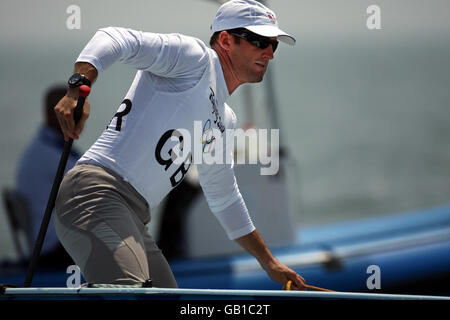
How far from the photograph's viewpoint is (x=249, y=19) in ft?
6.67

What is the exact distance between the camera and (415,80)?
31.8 metres

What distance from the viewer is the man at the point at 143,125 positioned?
175 cm

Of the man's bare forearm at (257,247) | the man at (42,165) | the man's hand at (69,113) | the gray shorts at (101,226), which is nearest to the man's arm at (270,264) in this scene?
the man's bare forearm at (257,247)

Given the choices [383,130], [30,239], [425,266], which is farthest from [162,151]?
[383,130]

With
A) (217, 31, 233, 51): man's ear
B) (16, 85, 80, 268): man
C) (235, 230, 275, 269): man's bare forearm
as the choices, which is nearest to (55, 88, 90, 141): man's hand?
(217, 31, 233, 51): man's ear

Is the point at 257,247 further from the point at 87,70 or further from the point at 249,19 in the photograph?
the point at 87,70

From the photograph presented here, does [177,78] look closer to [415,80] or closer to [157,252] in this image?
[157,252]

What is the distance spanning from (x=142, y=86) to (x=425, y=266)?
2.61m

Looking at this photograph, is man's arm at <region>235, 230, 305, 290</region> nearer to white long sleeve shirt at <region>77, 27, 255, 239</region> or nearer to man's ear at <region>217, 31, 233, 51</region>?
white long sleeve shirt at <region>77, 27, 255, 239</region>

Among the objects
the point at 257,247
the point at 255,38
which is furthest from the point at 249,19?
the point at 257,247

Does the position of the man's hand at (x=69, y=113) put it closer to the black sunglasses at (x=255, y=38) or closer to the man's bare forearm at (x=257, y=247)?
the black sunglasses at (x=255, y=38)

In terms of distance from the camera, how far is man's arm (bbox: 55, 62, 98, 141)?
1646 mm

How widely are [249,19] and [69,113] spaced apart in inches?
26.8

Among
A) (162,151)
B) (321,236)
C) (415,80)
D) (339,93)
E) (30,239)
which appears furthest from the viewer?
(415,80)
